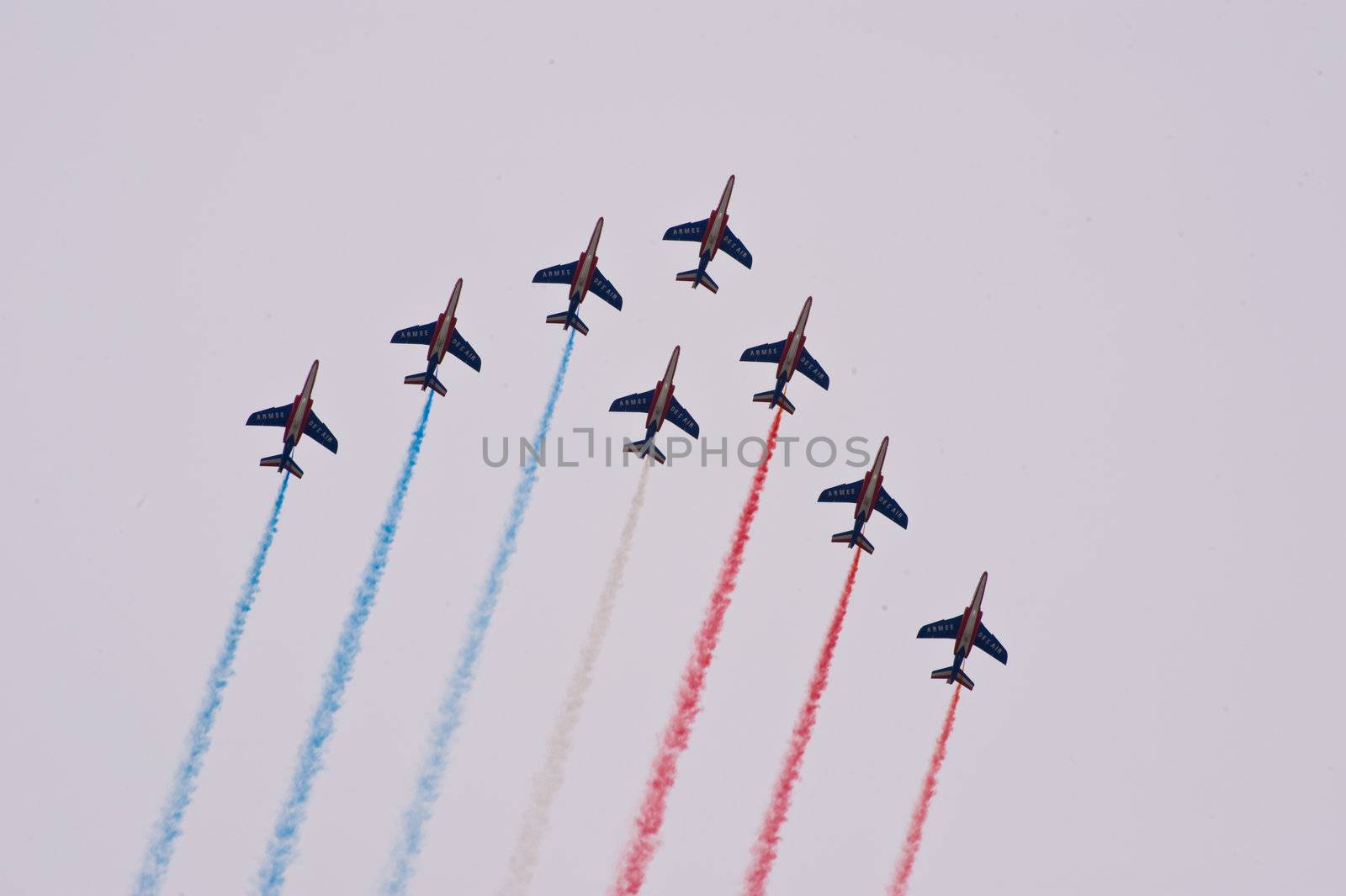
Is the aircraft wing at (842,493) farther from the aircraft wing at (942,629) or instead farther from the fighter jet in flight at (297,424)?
the fighter jet in flight at (297,424)

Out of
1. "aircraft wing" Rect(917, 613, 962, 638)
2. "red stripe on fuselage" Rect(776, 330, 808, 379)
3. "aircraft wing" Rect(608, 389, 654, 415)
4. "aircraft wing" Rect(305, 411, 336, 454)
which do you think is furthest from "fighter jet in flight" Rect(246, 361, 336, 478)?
"aircraft wing" Rect(917, 613, 962, 638)

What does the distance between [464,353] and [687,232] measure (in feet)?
42.4

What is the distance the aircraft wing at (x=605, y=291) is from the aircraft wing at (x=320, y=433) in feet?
47.6

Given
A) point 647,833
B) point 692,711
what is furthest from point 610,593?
point 647,833

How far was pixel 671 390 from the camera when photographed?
7481 cm

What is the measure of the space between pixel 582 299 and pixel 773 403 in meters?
10.5

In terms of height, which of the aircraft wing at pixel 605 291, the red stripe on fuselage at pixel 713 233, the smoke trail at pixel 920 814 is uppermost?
the red stripe on fuselage at pixel 713 233

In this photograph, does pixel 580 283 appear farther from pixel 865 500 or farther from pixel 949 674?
pixel 949 674

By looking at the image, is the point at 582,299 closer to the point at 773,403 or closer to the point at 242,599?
the point at 773,403

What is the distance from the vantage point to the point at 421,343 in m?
77.4

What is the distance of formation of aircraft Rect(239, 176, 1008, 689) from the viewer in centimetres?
7462

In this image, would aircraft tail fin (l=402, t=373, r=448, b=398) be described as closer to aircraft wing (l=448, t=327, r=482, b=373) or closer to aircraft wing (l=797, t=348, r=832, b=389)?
aircraft wing (l=448, t=327, r=482, b=373)

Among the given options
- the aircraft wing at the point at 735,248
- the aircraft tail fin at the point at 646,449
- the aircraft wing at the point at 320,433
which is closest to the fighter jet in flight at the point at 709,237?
the aircraft wing at the point at 735,248

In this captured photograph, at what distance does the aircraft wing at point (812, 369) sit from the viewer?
80688mm
